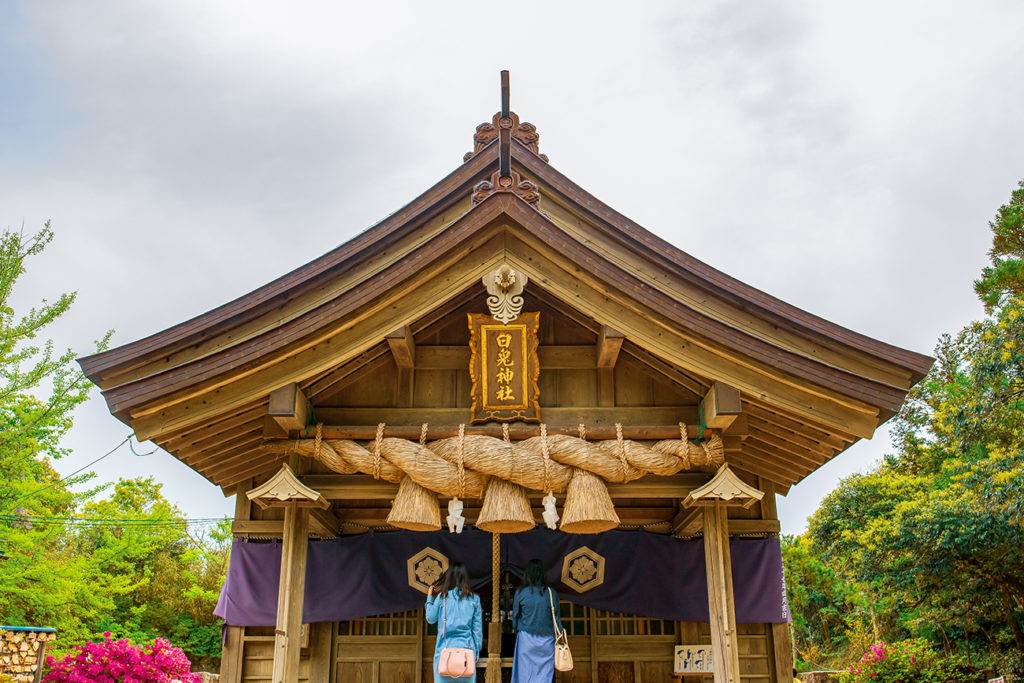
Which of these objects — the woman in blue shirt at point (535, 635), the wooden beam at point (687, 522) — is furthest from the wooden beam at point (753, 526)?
the woman in blue shirt at point (535, 635)

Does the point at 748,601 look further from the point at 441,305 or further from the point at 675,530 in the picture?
the point at 441,305

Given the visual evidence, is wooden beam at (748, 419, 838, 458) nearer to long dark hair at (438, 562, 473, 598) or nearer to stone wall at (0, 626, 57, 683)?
long dark hair at (438, 562, 473, 598)

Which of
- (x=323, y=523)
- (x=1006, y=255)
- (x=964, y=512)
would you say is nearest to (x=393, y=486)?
(x=323, y=523)

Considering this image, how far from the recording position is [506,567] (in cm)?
872

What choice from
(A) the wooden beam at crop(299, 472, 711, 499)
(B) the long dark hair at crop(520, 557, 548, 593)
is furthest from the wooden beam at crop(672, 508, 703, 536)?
(B) the long dark hair at crop(520, 557, 548, 593)

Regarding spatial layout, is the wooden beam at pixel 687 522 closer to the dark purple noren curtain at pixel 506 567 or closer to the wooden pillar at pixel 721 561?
the dark purple noren curtain at pixel 506 567

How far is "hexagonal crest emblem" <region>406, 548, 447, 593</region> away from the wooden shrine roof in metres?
2.74

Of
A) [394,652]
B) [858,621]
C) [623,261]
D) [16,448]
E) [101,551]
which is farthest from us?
[858,621]

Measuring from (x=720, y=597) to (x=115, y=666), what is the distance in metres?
7.13

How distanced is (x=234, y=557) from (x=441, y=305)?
12.7ft

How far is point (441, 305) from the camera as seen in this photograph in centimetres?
637

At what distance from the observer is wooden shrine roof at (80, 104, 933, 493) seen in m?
5.71

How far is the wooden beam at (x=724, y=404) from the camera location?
596cm

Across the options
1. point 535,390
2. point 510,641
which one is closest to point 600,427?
point 535,390
